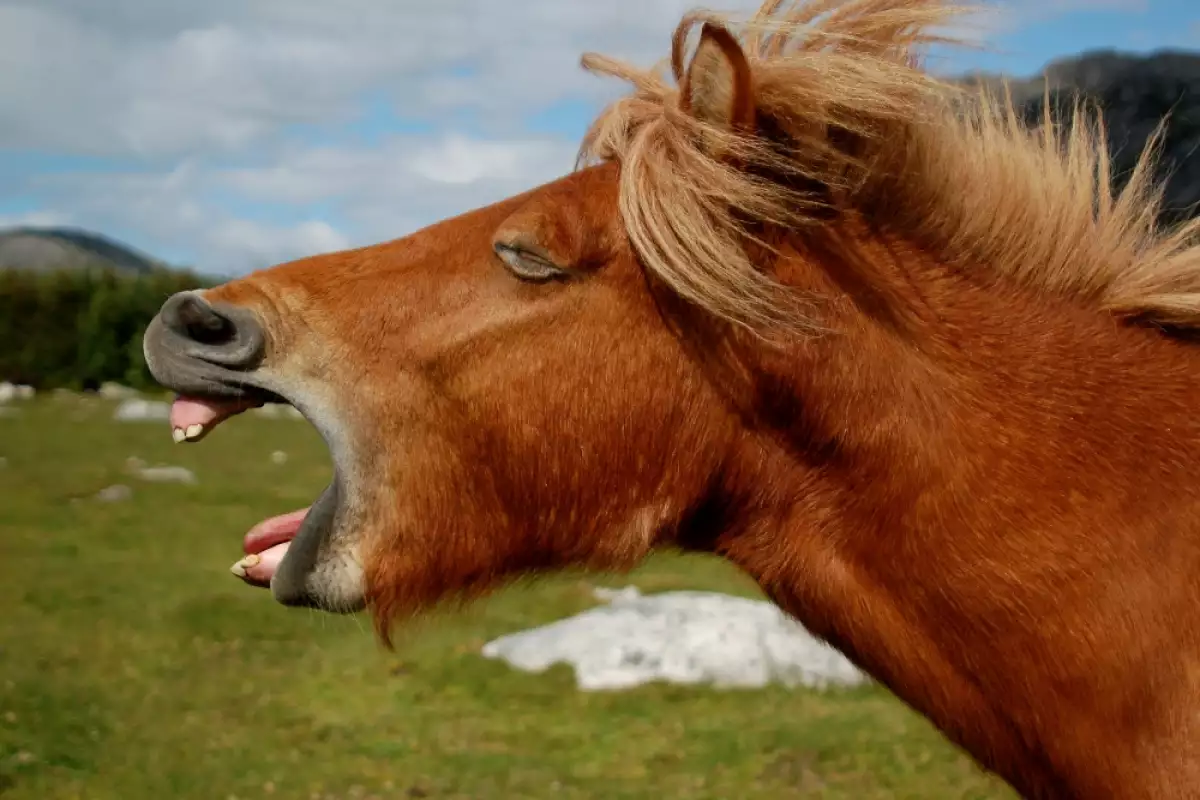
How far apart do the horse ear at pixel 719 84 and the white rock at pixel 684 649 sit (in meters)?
4.94

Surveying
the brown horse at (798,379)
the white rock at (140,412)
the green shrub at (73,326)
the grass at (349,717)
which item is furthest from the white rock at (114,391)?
the brown horse at (798,379)

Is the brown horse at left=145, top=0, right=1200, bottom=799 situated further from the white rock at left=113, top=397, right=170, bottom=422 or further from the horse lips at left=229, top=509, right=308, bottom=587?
the white rock at left=113, top=397, right=170, bottom=422

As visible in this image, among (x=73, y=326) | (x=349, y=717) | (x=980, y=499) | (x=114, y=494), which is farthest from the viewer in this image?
(x=73, y=326)

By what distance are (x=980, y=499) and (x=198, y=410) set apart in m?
1.62

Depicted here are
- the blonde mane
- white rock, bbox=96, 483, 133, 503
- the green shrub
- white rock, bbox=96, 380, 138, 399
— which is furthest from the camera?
the green shrub

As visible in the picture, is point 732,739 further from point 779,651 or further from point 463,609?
point 463,609

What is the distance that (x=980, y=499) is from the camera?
2.34 meters

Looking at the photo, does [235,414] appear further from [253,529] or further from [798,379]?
[798,379]

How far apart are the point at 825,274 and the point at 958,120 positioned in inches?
23.6

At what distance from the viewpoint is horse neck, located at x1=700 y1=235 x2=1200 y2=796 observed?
227cm

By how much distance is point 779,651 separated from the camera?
7203mm

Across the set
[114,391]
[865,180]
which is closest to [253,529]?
[865,180]

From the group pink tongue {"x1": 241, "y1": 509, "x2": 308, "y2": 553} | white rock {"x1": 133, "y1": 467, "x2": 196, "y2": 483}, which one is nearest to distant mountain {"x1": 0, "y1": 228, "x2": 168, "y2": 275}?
white rock {"x1": 133, "y1": 467, "x2": 196, "y2": 483}

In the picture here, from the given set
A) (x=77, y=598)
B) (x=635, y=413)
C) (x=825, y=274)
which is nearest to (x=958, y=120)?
(x=825, y=274)
